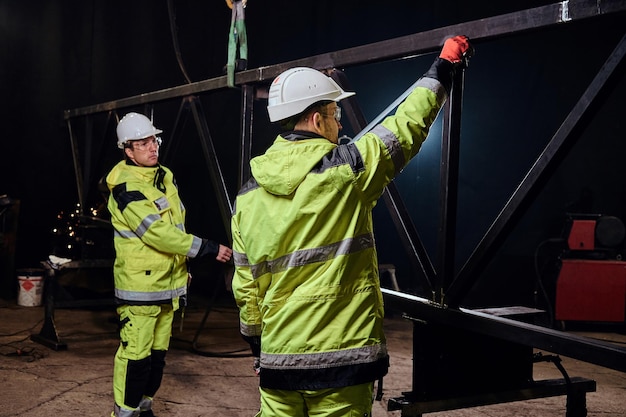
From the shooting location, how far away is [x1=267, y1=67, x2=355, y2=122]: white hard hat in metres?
2.24

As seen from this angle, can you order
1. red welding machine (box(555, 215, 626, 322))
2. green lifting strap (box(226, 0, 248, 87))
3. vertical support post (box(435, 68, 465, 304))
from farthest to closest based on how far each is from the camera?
red welding machine (box(555, 215, 626, 322)) < green lifting strap (box(226, 0, 248, 87)) < vertical support post (box(435, 68, 465, 304))

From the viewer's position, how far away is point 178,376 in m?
5.02

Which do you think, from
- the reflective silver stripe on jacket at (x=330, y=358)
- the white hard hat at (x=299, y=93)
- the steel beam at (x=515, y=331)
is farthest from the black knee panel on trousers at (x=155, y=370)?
the white hard hat at (x=299, y=93)

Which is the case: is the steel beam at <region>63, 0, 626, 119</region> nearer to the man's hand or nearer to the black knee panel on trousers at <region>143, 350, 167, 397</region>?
the man's hand

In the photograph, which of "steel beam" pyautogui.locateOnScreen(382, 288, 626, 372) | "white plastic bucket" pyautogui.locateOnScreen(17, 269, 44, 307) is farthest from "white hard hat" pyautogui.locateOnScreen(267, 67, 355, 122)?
"white plastic bucket" pyautogui.locateOnScreen(17, 269, 44, 307)

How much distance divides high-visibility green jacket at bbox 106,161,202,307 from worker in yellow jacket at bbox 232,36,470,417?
175 cm

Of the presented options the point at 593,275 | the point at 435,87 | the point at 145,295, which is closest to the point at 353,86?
the point at 593,275

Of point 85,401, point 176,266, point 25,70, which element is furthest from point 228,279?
point 25,70

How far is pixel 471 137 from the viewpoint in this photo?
7.58 metres

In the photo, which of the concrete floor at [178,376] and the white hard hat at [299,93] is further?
the concrete floor at [178,376]

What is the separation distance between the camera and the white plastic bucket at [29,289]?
7559 millimetres

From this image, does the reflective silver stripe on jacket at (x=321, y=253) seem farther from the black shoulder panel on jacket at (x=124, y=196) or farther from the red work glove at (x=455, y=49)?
the black shoulder panel on jacket at (x=124, y=196)

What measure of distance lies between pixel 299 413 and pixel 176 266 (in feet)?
6.65

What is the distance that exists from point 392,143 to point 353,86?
6027 mm
